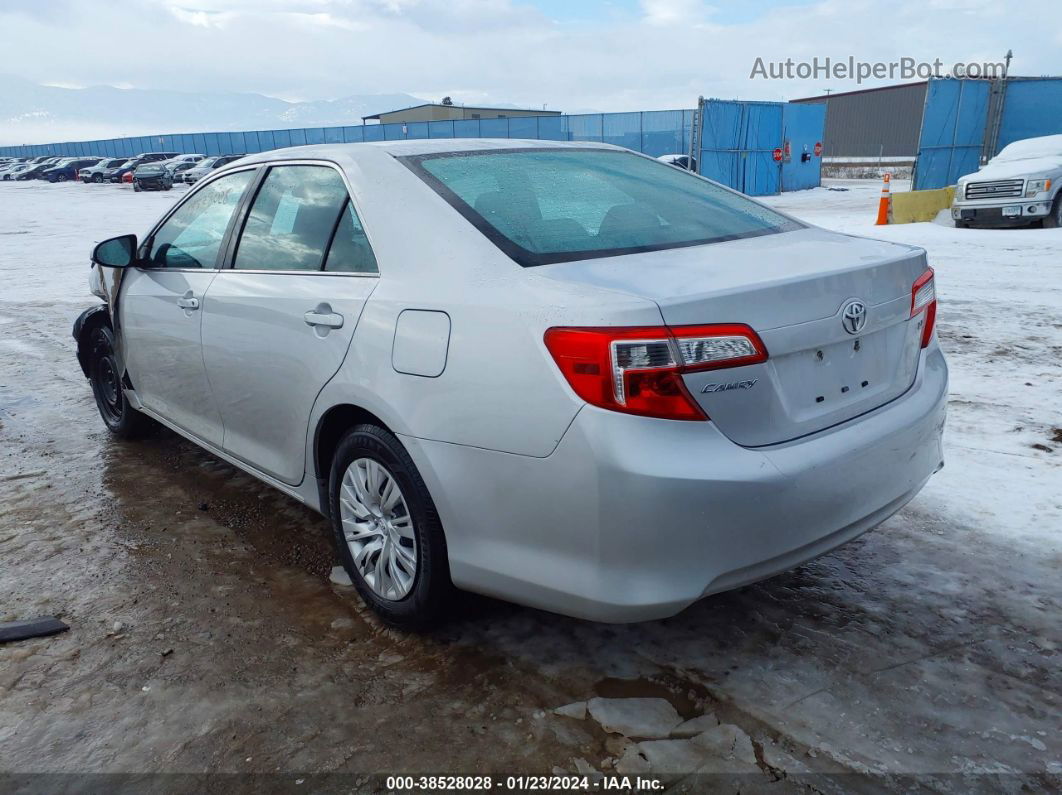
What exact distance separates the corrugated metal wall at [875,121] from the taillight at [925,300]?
5011cm

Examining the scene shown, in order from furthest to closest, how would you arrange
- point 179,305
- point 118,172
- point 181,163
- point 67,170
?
1. point 67,170
2. point 118,172
3. point 181,163
4. point 179,305

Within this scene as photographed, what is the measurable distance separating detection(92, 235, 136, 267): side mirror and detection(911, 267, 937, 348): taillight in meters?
3.57

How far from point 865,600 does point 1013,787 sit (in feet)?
3.01

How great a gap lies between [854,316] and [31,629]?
2.94 m

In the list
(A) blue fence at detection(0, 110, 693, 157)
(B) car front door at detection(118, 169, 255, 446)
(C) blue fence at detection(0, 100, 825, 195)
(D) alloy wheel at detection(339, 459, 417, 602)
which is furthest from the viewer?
(A) blue fence at detection(0, 110, 693, 157)

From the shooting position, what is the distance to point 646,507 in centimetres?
210

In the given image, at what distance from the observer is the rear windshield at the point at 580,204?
2.61 m

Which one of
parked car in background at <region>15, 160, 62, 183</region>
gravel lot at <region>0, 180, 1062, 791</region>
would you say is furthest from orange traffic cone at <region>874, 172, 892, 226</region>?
parked car in background at <region>15, 160, 62, 183</region>

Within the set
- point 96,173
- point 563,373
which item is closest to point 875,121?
point 96,173

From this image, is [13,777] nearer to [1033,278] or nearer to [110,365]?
[110,365]

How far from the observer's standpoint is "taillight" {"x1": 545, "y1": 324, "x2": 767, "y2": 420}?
208 centimetres

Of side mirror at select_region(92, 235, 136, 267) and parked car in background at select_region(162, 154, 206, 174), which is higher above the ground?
side mirror at select_region(92, 235, 136, 267)

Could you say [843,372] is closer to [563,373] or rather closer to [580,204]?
[563,373]

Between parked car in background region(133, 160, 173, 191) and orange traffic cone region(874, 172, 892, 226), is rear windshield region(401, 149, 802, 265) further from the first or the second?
parked car in background region(133, 160, 173, 191)
